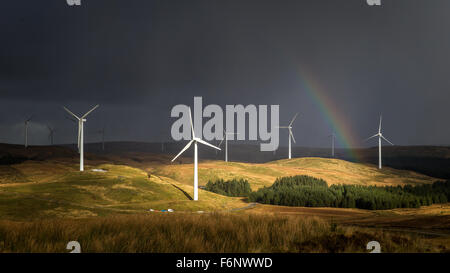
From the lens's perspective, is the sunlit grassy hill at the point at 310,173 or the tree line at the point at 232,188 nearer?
the tree line at the point at 232,188

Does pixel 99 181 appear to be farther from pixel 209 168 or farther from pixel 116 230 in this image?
pixel 116 230

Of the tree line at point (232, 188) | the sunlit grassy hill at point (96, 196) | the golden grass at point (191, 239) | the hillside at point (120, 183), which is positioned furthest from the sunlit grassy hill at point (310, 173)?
the golden grass at point (191, 239)

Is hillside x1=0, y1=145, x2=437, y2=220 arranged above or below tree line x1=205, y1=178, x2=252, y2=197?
above

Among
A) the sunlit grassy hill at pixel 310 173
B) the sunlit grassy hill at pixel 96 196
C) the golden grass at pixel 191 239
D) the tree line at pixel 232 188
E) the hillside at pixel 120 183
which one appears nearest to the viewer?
the golden grass at pixel 191 239

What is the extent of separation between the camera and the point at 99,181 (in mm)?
72375

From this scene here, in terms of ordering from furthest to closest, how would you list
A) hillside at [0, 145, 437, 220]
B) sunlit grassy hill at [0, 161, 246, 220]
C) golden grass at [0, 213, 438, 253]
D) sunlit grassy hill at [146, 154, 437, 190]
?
sunlit grassy hill at [146, 154, 437, 190] → hillside at [0, 145, 437, 220] → sunlit grassy hill at [0, 161, 246, 220] → golden grass at [0, 213, 438, 253]

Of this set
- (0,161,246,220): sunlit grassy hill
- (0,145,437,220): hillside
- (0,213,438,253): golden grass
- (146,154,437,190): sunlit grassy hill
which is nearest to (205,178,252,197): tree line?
(0,145,437,220): hillside

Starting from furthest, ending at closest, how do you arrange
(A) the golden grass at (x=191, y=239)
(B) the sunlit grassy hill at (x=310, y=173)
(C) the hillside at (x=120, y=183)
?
(B) the sunlit grassy hill at (x=310, y=173) < (C) the hillside at (x=120, y=183) < (A) the golden grass at (x=191, y=239)

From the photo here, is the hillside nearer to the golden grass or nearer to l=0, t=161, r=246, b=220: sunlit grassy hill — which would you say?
l=0, t=161, r=246, b=220: sunlit grassy hill

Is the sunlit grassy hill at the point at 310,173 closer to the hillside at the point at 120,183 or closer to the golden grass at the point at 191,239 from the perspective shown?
the hillside at the point at 120,183

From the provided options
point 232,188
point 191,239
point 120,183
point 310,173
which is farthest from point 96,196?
point 310,173

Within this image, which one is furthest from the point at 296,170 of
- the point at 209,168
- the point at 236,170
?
the point at 209,168

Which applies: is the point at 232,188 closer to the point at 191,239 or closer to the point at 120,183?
the point at 120,183
